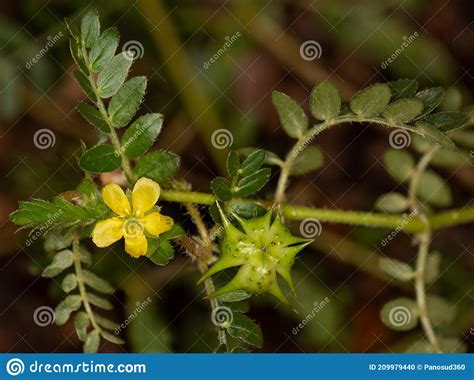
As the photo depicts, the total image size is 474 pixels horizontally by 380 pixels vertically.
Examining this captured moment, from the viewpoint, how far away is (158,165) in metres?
2.21

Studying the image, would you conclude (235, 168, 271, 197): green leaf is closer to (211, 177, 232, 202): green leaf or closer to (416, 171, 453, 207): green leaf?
(211, 177, 232, 202): green leaf

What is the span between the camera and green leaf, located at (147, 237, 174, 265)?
7.16 ft

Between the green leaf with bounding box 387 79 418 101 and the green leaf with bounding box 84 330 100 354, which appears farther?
the green leaf with bounding box 84 330 100 354

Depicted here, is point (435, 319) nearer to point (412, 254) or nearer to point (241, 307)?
point (412, 254)

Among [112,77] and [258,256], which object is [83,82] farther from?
[258,256]

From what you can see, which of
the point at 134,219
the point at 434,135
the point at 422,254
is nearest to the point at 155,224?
the point at 134,219

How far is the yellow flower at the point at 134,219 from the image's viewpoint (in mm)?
2168

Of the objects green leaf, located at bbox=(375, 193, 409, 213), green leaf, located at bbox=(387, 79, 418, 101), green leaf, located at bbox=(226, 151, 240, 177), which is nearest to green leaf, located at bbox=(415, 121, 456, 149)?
green leaf, located at bbox=(387, 79, 418, 101)

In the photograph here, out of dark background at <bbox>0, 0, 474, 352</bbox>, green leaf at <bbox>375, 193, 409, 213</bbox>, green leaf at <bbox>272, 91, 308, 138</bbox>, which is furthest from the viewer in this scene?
dark background at <bbox>0, 0, 474, 352</bbox>

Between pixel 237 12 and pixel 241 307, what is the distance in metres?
1.50

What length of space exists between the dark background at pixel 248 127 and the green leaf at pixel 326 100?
2.91ft

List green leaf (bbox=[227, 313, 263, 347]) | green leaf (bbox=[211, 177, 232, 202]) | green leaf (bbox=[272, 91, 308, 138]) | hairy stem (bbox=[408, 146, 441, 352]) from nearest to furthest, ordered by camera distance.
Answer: green leaf (bbox=[211, 177, 232, 202]) → green leaf (bbox=[227, 313, 263, 347]) → green leaf (bbox=[272, 91, 308, 138]) → hairy stem (bbox=[408, 146, 441, 352])

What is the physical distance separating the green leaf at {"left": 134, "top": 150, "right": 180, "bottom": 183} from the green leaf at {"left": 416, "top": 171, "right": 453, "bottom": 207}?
3.87 ft

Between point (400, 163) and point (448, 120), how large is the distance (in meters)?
0.68
